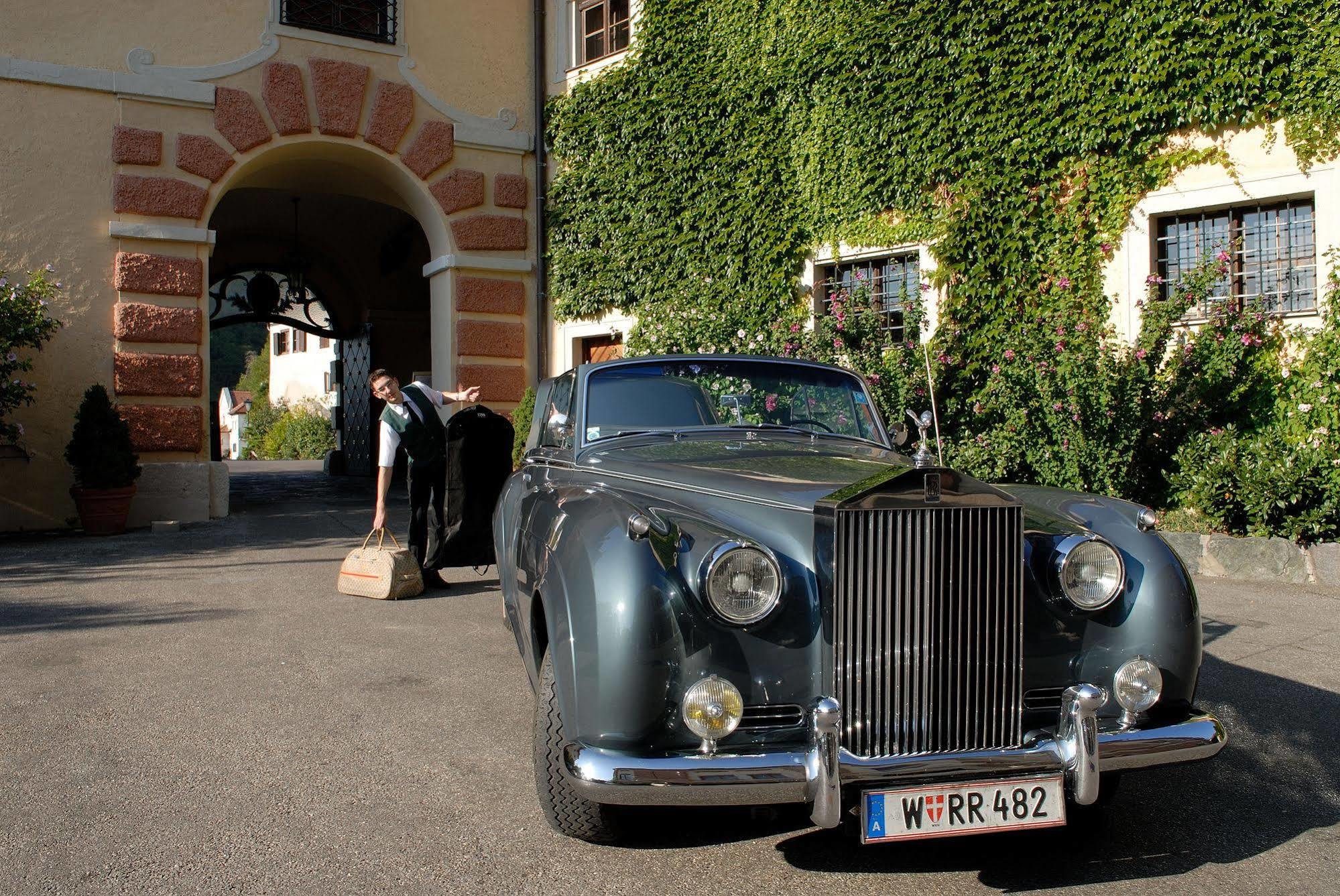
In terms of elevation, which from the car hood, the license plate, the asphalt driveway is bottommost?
the asphalt driveway

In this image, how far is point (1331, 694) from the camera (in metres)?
4.75

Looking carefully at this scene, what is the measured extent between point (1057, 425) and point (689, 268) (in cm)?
496

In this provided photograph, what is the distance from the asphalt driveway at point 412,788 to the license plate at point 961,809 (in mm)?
337

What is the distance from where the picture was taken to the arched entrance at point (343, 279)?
55.1ft

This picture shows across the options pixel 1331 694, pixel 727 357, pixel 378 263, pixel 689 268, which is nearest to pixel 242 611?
pixel 727 357

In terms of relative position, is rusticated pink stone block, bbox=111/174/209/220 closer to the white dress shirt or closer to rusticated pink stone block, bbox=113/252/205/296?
rusticated pink stone block, bbox=113/252/205/296

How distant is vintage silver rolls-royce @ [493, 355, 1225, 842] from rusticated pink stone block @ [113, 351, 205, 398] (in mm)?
9407

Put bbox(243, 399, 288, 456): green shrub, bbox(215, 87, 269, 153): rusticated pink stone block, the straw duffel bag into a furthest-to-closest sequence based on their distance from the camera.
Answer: bbox(243, 399, 288, 456): green shrub, bbox(215, 87, 269, 153): rusticated pink stone block, the straw duffel bag

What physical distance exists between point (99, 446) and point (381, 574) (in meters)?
5.06

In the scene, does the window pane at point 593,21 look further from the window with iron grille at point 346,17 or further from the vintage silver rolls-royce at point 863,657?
the vintage silver rolls-royce at point 863,657

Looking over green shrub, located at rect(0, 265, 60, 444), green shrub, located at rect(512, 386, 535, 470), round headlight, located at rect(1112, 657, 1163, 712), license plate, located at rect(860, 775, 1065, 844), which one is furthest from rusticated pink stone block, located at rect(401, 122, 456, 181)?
license plate, located at rect(860, 775, 1065, 844)

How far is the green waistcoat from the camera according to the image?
726 centimetres

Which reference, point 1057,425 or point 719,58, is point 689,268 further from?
point 1057,425

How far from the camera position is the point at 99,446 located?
33.5 ft
